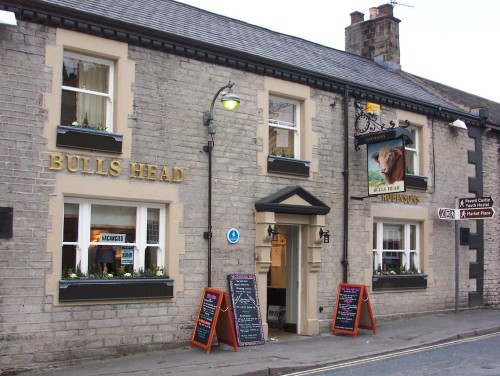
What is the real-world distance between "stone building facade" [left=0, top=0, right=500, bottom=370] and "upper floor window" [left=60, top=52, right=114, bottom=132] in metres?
0.04

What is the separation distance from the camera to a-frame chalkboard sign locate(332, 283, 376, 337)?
13828mm

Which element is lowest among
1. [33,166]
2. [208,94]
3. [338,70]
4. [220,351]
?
[220,351]

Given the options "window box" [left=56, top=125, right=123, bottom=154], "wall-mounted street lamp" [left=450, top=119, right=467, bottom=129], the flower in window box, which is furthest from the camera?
"wall-mounted street lamp" [left=450, top=119, right=467, bottom=129]

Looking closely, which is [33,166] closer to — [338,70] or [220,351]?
[220,351]

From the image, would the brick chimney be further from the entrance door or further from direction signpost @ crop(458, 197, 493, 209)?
the entrance door

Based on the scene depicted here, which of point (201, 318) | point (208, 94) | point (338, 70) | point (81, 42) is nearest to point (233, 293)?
point (201, 318)

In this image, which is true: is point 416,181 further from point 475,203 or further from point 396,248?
point 396,248

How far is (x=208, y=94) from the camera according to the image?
12781mm

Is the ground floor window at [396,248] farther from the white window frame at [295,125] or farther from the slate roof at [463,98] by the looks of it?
the slate roof at [463,98]

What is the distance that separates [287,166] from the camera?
13969mm

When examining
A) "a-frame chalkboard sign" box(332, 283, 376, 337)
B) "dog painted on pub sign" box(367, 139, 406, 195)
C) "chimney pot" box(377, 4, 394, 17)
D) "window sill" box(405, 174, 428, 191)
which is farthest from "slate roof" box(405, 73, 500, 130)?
"a-frame chalkboard sign" box(332, 283, 376, 337)

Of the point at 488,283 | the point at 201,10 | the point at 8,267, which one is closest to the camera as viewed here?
the point at 8,267

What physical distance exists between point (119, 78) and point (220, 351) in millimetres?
5426

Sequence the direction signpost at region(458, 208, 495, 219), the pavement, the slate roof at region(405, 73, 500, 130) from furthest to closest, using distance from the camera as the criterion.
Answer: the slate roof at region(405, 73, 500, 130) < the direction signpost at region(458, 208, 495, 219) < the pavement
